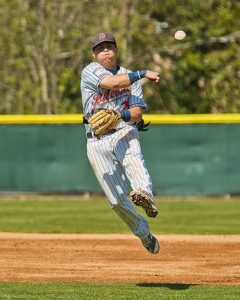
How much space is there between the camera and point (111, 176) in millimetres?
8133

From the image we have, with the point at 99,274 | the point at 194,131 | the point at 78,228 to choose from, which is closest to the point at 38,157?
the point at 194,131

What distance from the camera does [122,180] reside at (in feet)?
26.8

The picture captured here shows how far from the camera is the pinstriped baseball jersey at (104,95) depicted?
803 cm

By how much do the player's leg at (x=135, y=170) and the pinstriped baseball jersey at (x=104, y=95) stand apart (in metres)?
0.14

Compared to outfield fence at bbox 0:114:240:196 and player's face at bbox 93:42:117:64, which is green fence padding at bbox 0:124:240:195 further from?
player's face at bbox 93:42:117:64

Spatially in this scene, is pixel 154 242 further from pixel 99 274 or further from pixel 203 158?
pixel 203 158

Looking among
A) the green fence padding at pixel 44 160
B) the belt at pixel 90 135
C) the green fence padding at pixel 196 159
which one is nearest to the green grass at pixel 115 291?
the belt at pixel 90 135

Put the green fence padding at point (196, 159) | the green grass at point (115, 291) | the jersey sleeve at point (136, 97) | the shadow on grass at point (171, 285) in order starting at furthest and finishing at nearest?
the green fence padding at point (196, 159) < the jersey sleeve at point (136, 97) < the shadow on grass at point (171, 285) < the green grass at point (115, 291)

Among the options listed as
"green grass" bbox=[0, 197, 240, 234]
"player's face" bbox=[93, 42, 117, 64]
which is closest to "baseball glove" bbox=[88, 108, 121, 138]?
"player's face" bbox=[93, 42, 117, 64]

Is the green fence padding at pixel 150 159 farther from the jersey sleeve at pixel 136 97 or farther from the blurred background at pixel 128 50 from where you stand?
the jersey sleeve at pixel 136 97

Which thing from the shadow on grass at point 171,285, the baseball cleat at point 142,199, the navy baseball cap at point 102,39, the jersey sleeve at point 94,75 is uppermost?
the navy baseball cap at point 102,39

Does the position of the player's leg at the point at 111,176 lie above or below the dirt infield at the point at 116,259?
above

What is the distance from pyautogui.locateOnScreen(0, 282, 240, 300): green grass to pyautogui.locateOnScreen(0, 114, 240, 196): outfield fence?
33.1 ft

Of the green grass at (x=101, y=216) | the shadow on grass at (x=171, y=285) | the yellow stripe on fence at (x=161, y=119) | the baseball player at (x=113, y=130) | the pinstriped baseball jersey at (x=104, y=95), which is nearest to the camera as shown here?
the shadow on grass at (x=171, y=285)
